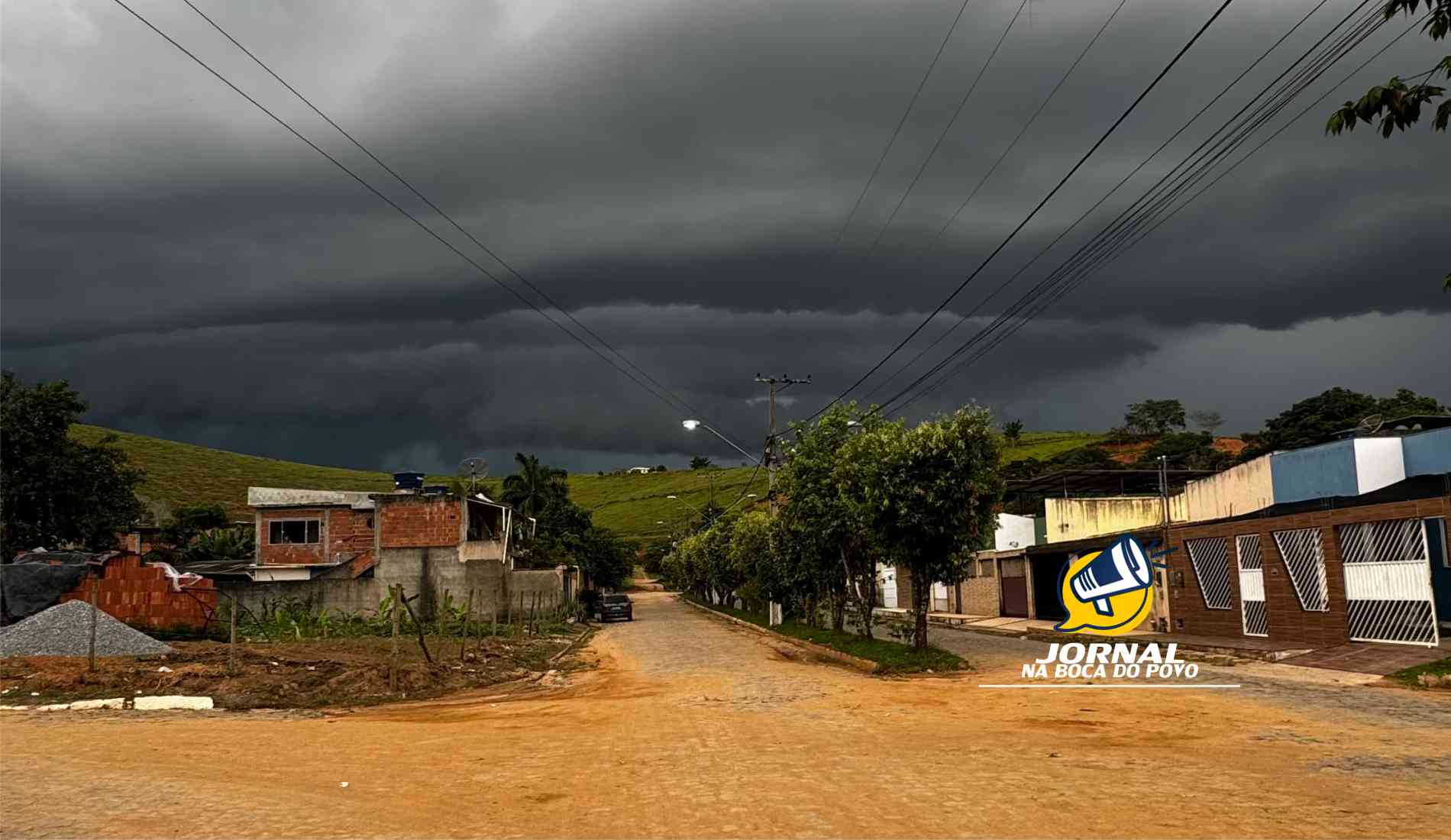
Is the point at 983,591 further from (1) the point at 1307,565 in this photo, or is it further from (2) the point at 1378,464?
(2) the point at 1378,464

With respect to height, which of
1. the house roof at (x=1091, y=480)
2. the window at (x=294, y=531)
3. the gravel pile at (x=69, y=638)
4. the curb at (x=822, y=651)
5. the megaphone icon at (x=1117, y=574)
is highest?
the house roof at (x=1091, y=480)

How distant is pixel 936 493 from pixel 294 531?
35.5 meters

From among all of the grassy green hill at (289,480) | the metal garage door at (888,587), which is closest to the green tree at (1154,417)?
the grassy green hill at (289,480)

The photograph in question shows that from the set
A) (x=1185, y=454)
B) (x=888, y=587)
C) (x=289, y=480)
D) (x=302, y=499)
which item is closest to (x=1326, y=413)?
(x=1185, y=454)

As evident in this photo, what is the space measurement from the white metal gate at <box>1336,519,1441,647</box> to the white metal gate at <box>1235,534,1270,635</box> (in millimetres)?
3020

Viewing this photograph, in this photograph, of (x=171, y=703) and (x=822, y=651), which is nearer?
(x=171, y=703)

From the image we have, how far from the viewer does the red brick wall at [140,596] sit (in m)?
33.9

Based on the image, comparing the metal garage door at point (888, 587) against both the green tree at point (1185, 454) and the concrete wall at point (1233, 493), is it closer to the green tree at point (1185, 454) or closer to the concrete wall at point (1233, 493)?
the green tree at point (1185, 454)

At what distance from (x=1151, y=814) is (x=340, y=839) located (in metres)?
6.54

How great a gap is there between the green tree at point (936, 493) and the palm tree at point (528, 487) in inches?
2229

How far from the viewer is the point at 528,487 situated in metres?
80.3

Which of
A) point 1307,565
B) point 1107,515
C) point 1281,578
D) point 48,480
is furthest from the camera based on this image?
point 48,480

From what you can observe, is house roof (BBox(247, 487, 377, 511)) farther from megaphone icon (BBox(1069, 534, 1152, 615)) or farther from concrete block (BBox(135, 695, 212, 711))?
megaphone icon (BBox(1069, 534, 1152, 615))

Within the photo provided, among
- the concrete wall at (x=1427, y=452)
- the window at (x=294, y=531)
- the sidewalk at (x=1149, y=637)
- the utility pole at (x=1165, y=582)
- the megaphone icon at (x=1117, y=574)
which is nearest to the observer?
the concrete wall at (x=1427, y=452)
